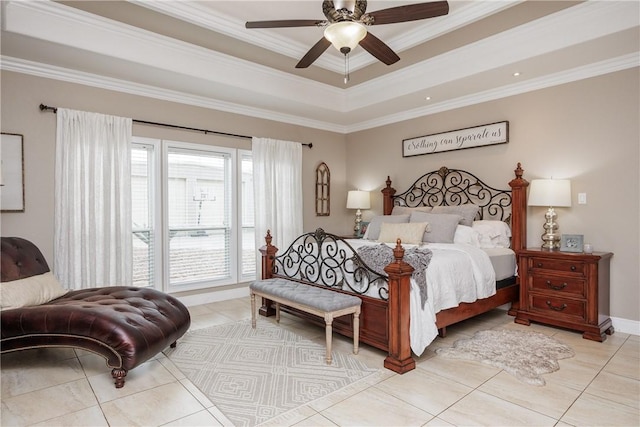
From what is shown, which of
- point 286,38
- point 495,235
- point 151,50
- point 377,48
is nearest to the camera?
point 377,48

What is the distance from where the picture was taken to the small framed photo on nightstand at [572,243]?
3518 millimetres

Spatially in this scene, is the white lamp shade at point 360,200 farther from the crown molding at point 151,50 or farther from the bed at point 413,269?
the crown molding at point 151,50

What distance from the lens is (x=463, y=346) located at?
3107 millimetres

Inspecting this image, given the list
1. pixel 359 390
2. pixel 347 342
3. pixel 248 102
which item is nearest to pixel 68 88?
pixel 248 102

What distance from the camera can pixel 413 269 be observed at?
2.70m

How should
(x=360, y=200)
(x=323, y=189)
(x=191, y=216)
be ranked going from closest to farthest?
(x=191, y=216), (x=360, y=200), (x=323, y=189)

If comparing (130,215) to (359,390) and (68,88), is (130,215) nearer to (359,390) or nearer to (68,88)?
(68,88)

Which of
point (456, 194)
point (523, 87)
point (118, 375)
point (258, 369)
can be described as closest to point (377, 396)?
point (258, 369)

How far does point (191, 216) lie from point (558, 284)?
4.15m

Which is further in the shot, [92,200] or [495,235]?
[495,235]

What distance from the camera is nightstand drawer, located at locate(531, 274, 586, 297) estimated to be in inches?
133

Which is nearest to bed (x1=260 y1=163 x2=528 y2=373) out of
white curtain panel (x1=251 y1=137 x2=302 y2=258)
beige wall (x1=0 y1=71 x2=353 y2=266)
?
white curtain panel (x1=251 y1=137 x2=302 y2=258)

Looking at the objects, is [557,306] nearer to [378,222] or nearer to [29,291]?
[378,222]

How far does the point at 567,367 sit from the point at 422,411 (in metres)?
1.37
